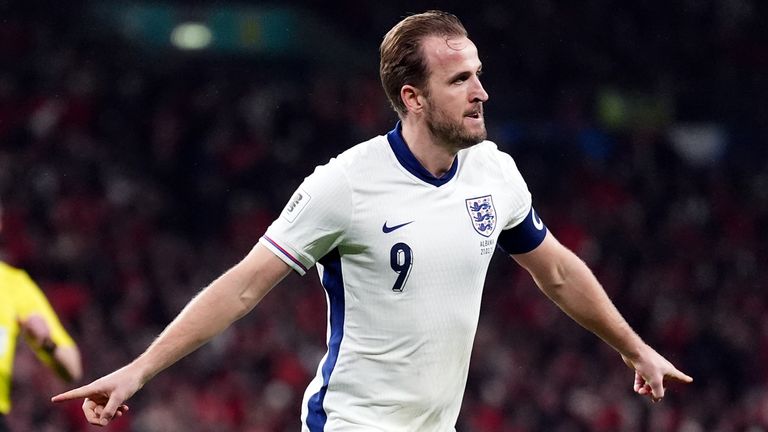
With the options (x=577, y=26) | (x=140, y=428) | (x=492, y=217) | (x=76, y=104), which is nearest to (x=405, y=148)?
(x=492, y=217)

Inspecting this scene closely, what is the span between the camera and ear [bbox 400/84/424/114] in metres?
3.87

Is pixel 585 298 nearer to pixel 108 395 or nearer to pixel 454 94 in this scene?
pixel 454 94

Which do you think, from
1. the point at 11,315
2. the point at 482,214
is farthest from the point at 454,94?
the point at 11,315

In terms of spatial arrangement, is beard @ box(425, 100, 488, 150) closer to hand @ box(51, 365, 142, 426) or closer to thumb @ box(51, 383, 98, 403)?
hand @ box(51, 365, 142, 426)

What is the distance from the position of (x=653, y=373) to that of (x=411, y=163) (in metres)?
1.09

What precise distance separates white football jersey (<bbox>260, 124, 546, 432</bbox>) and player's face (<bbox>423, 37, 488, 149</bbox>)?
140 mm

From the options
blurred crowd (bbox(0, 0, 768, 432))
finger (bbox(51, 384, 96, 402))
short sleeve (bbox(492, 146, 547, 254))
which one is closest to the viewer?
finger (bbox(51, 384, 96, 402))

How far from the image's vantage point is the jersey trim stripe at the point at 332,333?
380cm

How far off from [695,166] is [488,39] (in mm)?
3230

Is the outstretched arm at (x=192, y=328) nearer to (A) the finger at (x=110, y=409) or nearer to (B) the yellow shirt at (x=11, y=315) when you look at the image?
(A) the finger at (x=110, y=409)

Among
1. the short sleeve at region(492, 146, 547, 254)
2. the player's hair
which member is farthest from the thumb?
the short sleeve at region(492, 146, 547, 254)

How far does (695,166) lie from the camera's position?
15.8m

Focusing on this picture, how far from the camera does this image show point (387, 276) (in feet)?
12.2

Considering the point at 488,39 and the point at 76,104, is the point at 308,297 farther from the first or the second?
the point at 488,39
